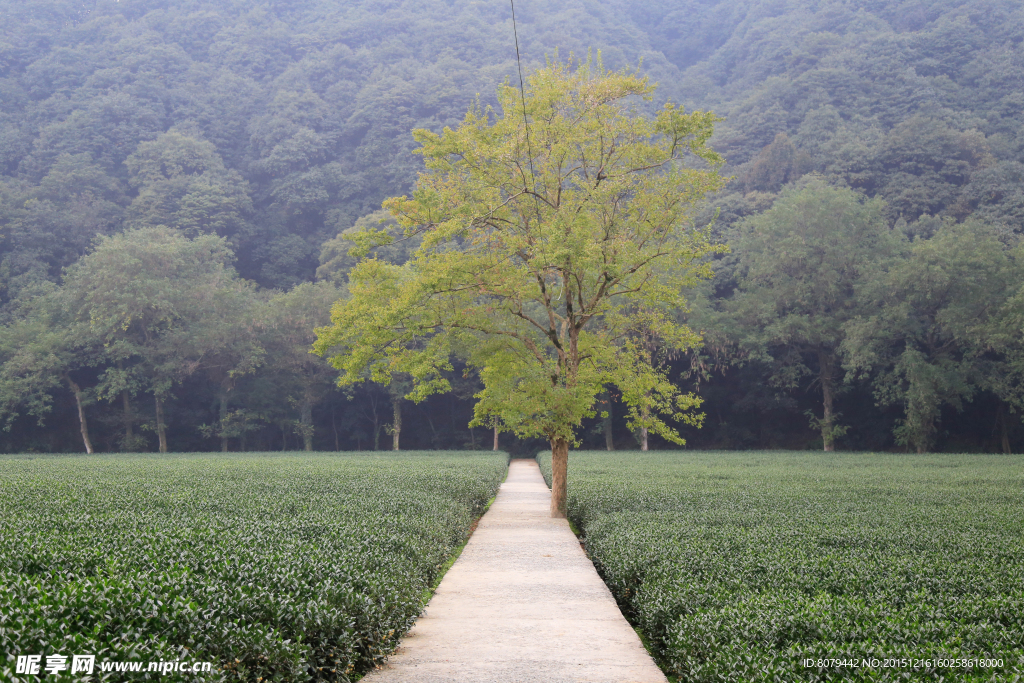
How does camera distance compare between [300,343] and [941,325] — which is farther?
[300,343]

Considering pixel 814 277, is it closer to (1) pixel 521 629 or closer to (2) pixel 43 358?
(1) pixel 521 629

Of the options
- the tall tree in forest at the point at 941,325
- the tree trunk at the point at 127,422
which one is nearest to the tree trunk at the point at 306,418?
the tree trunk at the point at 127,422

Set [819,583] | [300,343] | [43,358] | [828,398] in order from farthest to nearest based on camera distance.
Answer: [300,343] → [828,398] → [43,358] → [819,583]

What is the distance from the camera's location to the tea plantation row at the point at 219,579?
3443 millimetres

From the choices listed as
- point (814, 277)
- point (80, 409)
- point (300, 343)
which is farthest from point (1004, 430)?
point (80, 409)

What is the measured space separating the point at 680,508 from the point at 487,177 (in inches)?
285

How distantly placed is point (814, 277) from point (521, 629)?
129ft

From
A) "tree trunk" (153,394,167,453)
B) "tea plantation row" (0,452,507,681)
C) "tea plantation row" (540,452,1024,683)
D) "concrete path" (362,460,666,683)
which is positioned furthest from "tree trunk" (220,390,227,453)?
"concrete path" (362,460,666,683)

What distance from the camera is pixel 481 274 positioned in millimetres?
14641

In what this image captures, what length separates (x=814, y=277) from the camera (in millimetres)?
41406

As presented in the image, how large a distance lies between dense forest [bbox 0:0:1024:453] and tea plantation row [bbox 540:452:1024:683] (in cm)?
2051

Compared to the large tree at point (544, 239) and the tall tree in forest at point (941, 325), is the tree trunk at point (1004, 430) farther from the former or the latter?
the large tree at point (544, 239)

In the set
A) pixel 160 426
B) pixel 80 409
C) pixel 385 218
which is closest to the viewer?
pixel 385 218

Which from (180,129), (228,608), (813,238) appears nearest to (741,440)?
(813,238)
